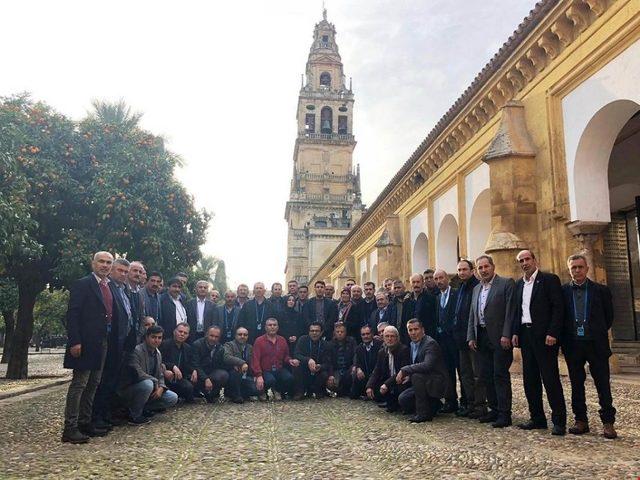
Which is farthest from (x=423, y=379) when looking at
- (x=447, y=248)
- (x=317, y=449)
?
(x=447, y=248)

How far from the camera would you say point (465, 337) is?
6.64 metres

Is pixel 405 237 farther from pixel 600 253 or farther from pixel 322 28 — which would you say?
pixel 322 28

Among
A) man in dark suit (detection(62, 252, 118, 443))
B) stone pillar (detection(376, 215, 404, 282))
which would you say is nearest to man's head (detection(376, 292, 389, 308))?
man in dark suit (detection(62, 252, 118, 443))

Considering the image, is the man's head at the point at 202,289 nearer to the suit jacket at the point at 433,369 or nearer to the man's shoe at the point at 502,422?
the suit jacket at the point at 433,369

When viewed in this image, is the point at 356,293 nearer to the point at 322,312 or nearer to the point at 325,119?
the point at 322,312

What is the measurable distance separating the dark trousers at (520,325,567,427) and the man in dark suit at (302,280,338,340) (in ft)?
14.3

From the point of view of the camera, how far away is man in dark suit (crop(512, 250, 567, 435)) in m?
5.45

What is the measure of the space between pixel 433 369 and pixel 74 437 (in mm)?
4002

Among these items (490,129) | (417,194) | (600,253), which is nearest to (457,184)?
(490,129)

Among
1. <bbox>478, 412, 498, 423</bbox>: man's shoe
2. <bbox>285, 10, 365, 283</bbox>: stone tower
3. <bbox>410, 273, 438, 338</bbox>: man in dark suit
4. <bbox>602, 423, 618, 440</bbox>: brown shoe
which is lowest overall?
<bbox>478, 412, 498, 423</bbox>: man's shoe

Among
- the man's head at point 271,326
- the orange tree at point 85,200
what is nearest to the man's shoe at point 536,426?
the man's head at point 271,326

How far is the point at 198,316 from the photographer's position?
911 cm

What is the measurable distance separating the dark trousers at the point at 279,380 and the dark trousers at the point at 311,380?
0.13m

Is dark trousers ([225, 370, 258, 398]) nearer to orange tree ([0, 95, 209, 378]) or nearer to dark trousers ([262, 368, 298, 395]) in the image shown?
dark trousers ([262, 368, 298, 395])
